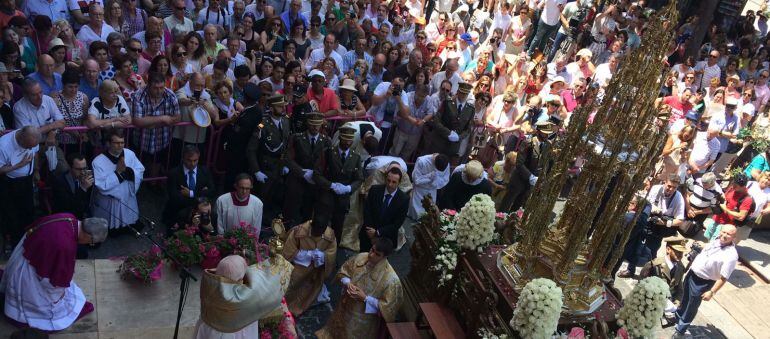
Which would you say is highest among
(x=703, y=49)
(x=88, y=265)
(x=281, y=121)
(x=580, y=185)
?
(x=703, y=49)

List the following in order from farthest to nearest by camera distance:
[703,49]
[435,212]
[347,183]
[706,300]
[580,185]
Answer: [703,49], [706,300], [347,183], [435,212], [580,185]

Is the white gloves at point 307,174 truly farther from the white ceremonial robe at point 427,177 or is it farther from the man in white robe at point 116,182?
the man in white robe at point 116,182

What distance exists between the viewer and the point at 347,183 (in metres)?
9.23

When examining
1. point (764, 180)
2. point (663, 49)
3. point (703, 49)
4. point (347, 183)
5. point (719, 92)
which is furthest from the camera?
point (703, 49)

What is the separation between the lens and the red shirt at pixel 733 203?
11695 mm

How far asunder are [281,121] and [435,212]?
2.58 m

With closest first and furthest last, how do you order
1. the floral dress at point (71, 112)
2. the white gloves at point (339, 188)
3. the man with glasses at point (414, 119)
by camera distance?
1. the floral dress at point (71, 112)
2. the white gloves at point (339, 188)
3. the man with glasses at point (414, 119)

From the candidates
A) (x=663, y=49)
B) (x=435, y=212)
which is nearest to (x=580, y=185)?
(x=663, y=49)

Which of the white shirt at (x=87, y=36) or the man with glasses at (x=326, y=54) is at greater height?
the man with glasses at (x=326, y=54)

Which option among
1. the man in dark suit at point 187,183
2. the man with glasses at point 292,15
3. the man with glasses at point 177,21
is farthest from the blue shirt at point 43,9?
the man with glasses at point 292,15

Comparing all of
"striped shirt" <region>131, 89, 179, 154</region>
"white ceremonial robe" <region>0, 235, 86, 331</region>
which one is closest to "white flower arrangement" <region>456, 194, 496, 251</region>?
"white ceremonial robe" <region>0, 235, 86, 331</region>

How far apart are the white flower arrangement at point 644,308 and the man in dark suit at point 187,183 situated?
5086mm

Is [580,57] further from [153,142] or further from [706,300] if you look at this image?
[153,142]

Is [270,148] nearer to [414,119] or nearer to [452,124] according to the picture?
[414,119]
